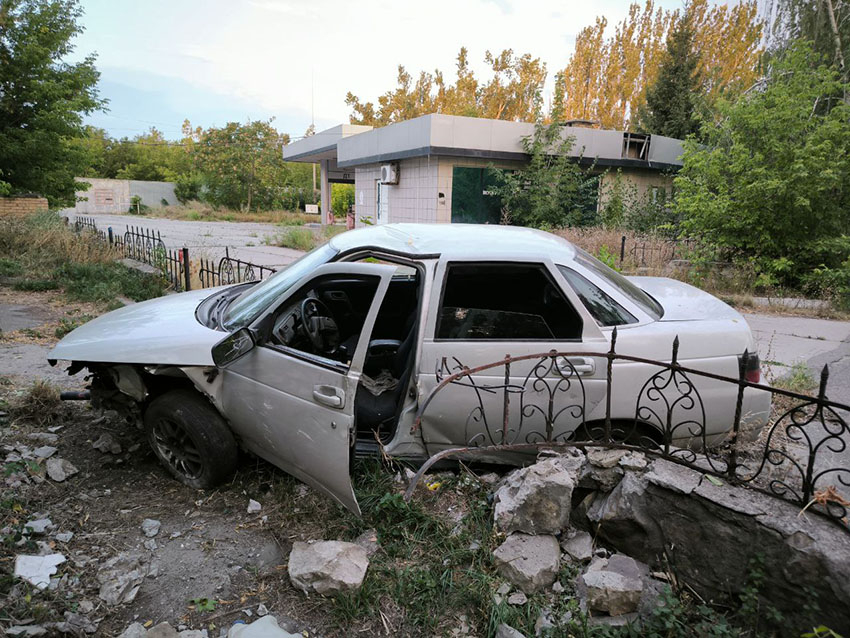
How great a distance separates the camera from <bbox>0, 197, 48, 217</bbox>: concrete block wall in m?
14.5

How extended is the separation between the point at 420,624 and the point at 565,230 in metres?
14.3

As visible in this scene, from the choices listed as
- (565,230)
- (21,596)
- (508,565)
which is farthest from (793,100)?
(21,596)

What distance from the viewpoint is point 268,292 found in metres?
4.05

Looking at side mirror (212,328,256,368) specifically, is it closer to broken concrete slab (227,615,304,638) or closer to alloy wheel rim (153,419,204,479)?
alloy wheel rim (153,419,204,479)

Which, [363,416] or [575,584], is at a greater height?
→ [363,416]

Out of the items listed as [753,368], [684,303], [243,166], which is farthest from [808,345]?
[243,166]

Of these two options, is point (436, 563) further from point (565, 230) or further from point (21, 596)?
point (565, 230)

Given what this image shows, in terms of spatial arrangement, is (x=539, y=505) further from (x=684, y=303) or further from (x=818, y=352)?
(x=818, y=352)

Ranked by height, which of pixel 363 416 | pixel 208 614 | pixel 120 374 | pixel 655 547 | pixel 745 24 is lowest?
pixel 208 614

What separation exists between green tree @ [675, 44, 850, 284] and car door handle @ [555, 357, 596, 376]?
9.61 meters

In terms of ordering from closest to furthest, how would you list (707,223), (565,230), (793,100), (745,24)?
(793,100), (707,223), (565,230), (745,24)

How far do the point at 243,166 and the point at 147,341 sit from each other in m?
50.7

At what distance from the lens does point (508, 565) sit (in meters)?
2.87

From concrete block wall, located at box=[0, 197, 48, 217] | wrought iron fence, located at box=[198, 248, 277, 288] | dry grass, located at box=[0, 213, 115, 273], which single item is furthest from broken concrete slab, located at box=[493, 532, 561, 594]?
concrete block wall, located at box=[0, 197, 48, 217]
